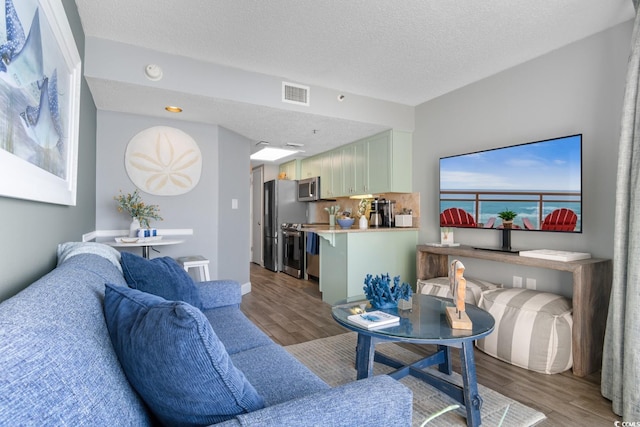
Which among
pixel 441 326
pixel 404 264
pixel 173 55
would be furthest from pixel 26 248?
pixel 404 264

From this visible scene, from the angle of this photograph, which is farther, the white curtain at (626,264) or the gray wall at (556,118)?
the gray wall at (556,118)

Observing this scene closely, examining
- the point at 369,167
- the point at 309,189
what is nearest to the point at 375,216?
the point at 369,167

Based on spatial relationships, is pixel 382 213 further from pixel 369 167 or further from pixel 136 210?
pixel 136 210

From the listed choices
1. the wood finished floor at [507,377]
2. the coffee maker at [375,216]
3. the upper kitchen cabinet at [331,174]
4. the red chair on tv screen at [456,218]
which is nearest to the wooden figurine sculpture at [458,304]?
the wood finished floor at [507,377]

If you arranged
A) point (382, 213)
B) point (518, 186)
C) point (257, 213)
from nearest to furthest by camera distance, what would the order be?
point (518, 186)
point (382, 213)
point (257, 213)

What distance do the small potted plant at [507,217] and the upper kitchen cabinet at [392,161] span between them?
1.42 meters

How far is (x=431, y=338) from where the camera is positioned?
5.20 ft

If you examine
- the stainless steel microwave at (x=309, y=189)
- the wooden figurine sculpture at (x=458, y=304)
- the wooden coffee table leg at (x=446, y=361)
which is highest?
the stainless steel microwave at (x=309, y=189)

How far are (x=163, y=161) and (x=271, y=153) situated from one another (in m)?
2.40

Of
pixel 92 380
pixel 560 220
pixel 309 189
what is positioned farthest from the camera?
pixel 309 189

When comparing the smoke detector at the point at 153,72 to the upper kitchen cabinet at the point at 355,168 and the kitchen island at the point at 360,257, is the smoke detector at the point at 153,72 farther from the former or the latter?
the upper kitchen cabinet at the point at 355,168

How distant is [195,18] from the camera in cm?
235

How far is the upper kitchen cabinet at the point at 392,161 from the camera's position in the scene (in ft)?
13.9

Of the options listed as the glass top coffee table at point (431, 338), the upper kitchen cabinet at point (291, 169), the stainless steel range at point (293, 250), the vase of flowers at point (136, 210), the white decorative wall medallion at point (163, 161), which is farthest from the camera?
the upper kitchen cabinet at point (291, 169)
